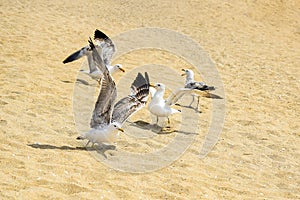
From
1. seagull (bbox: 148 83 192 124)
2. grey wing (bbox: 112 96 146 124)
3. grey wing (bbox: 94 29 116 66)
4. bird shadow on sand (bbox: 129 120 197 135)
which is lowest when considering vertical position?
bird shadow on sand (bbox: 129 120 197 135)

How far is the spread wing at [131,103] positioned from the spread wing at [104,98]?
0.79ft

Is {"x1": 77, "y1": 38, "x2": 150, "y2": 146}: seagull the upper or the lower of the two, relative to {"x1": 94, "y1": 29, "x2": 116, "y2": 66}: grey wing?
lower

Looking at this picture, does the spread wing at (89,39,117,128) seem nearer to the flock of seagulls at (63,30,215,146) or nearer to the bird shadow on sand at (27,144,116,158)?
the flock of seagulls at (63,30,215,146)

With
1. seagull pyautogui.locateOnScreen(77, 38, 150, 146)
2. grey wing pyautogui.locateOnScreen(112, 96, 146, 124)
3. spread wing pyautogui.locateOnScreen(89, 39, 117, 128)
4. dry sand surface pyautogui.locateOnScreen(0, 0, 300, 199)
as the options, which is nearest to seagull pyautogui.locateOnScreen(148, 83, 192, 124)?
dry sand surface pyautogui.locateOnScreen(0, 0, 300, 199)

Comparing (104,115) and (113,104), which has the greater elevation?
(113,104)

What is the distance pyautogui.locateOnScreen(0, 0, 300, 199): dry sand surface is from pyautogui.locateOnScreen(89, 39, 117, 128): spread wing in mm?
427

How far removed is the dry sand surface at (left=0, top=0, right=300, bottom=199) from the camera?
5.06 metres

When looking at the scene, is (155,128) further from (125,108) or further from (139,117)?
(125,108)

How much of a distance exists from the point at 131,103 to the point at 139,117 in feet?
4.49

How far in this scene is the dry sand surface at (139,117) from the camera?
16.6 feet

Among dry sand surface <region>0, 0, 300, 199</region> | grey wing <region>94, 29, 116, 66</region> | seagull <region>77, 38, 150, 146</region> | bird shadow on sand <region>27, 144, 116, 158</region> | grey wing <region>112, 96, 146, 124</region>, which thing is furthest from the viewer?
grey wing <region>94, 29, 116, 66</region>

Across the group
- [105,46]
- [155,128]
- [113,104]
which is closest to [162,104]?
[155,128]

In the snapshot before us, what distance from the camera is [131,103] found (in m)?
6.69

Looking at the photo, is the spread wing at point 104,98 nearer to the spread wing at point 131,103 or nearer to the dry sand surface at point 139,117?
the spread wing at point 131,103
